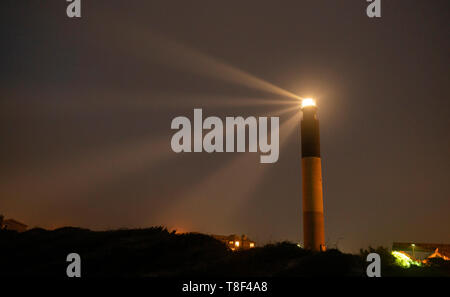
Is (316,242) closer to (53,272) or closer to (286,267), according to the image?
(286,267)

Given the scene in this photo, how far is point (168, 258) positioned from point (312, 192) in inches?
738

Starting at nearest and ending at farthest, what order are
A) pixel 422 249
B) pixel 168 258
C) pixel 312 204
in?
pixel 168 258 < pixel 312 204 < pixel 422 249

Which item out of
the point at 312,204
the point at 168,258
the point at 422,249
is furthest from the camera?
the point at 422,249

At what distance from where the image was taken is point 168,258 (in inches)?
715

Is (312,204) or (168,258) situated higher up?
(312,204)

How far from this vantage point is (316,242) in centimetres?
3216

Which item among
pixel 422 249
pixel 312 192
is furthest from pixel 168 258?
pixel 422 249

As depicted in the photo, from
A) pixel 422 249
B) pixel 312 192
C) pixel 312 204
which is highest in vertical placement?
pixel 312 192

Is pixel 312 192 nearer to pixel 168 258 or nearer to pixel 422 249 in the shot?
pixel 168 258

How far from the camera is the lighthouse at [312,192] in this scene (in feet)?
107

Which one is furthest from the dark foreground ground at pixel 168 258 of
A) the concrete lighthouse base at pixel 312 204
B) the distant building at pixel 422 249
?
the distant building at pixel 422 249

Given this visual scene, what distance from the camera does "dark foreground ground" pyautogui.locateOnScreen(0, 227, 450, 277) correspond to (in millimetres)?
14867

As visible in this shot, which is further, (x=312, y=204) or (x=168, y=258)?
(x=312, y=204)
